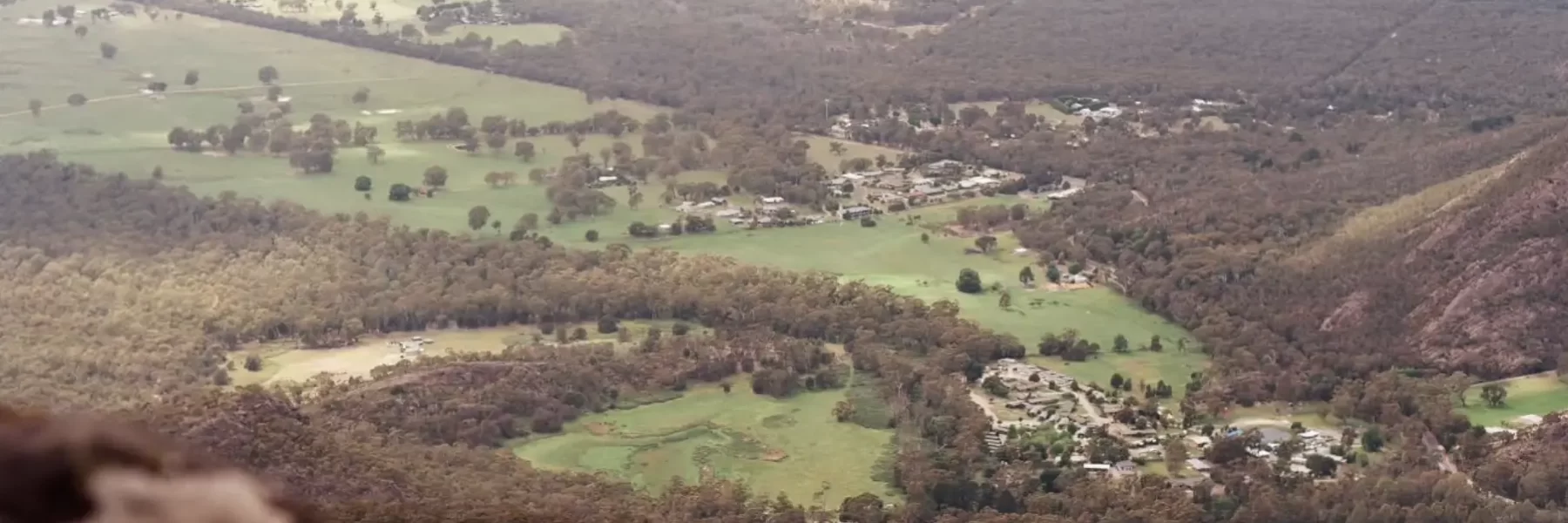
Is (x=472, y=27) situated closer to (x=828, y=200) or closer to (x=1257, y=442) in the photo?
(x=828, y=200)

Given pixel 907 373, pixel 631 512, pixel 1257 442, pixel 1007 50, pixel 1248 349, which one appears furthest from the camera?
pixel 1007 50

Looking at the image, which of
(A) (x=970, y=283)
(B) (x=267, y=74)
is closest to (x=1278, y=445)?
(A) (x=970, y=283)

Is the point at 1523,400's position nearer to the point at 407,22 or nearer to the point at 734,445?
the point at 734,445

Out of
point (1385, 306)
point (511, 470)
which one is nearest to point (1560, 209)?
point (1385, 306)

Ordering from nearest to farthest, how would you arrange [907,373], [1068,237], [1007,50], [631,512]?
[631,512], [907,373], [1068,237], [1007,50]

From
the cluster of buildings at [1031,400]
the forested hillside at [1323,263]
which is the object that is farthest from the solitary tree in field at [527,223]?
the cluster of buildings at [1031,400]

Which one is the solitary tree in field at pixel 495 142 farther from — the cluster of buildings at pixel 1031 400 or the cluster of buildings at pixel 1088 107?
the cluster of buildings at pixel 1031 400

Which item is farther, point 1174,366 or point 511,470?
point 1174,366
